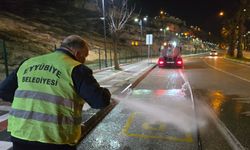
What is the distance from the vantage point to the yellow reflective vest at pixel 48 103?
2.82 metres

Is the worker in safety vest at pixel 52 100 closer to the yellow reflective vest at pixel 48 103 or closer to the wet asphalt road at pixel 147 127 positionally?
the yellow reflective vest at pixel 48 103

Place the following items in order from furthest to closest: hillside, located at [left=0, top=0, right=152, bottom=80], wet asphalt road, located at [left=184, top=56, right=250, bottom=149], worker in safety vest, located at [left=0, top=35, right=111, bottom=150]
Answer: hillside, located at [left=0, top=0, right=152, bottom=80] < wet asphalt road, located at [left=184, top=56, right=250, bottom=149] < worker in safety vest, located at [left=0, top=35, right=111, bottom=150]

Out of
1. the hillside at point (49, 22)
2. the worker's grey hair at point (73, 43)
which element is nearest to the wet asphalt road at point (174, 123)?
the worker's grey hair at point (73, 43)

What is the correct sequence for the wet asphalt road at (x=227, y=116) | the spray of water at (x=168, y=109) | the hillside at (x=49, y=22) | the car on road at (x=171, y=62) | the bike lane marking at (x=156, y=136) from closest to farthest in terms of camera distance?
the wet asphalt road at (x=227, y=116), the bike lane marking at (x=156, y=136), the spray of water at (x=168, y=109), the car on road at (x=171, y=62), the hillside at (x=49, y=22)

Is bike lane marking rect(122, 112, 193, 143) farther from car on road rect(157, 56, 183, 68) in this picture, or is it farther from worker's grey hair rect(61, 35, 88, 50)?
car on road rect(157, 56, 183, 68)

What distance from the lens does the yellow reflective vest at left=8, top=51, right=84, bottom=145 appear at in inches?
111

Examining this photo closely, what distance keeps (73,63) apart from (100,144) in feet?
12.5

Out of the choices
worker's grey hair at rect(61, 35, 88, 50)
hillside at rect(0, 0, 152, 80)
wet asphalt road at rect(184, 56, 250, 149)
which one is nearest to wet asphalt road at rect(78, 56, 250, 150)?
wet asphalt road at rect(184, 56, 250, 149)

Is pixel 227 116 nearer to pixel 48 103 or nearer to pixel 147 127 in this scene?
pixel 147 127

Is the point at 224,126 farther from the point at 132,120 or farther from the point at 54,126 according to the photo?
the point at 54,126

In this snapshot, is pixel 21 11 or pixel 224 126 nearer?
pixel 224 126

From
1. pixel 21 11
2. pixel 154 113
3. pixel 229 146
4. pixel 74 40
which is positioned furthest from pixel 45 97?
pixel 21 11

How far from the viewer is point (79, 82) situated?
2.79 meters

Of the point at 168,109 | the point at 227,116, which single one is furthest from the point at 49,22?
the point at 227,116
